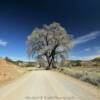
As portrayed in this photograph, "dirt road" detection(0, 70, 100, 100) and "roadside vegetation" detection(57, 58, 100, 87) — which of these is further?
"roadside vegetation" detection(57, 58, 100, 87)

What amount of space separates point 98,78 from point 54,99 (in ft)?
24.4

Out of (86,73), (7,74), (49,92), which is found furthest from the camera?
(7,74)

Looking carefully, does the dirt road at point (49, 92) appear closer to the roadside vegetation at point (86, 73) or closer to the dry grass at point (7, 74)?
the roadside vegetation at point (86, 73)

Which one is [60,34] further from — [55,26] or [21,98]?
[21,98]

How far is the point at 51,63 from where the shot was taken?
164 ft

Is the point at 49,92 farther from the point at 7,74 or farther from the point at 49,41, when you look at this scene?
the point at 49,41

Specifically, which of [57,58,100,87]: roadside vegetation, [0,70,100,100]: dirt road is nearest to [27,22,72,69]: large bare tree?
[57,58,100,87]: roadside vegetation

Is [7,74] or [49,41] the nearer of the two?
[7,74]

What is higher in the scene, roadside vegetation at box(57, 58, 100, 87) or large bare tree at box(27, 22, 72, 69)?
large bare tree at box(27, 22, 72, 69)

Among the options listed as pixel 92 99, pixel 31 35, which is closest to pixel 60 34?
pixel 31 35

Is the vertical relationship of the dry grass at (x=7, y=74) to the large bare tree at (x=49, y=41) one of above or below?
below

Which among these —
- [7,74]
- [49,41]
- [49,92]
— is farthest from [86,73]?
[49,41]

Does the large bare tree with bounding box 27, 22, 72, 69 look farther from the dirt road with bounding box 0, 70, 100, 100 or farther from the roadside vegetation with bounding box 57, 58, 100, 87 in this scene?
the dirt road with bounding box 0, 70, 100, 100

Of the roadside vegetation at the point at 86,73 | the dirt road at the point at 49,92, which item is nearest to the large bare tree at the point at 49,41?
the roadside vegetation at the point at 86,73
